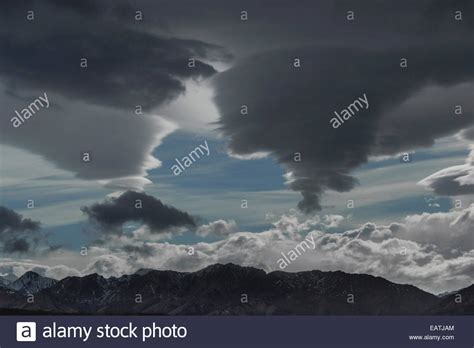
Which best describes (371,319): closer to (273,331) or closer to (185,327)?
(273,331)

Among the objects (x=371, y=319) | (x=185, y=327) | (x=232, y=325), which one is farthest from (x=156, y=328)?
(x=371, y=319)

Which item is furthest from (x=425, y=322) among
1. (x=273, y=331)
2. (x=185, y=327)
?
(x=185, y=327)

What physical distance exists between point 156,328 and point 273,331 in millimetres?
15438

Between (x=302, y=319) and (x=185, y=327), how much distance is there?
52.1ft

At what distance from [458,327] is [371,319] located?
1167 centimetres

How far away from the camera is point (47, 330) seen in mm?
83875

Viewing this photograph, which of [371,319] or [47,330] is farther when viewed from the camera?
[371,319]

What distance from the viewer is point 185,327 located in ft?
284

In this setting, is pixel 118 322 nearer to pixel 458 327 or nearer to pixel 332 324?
pixel 332 324

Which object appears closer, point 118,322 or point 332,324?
point 118,322

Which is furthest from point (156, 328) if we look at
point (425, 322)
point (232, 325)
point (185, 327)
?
point (425, 322)

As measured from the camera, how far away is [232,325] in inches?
3519

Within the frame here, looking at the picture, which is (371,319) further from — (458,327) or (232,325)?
(232,325)

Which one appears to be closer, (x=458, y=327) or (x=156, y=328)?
(x=156, y=328)
